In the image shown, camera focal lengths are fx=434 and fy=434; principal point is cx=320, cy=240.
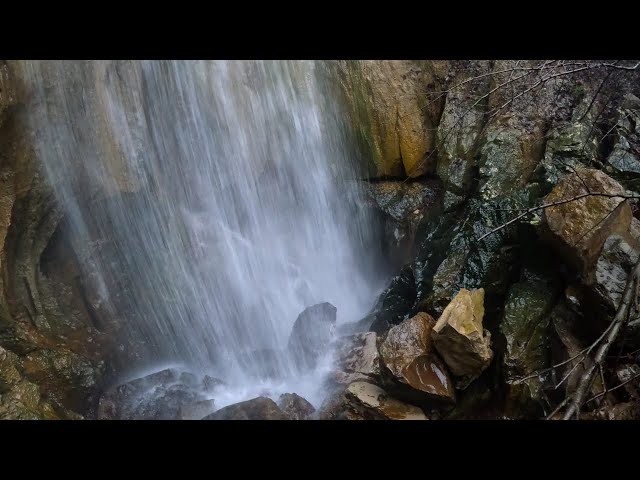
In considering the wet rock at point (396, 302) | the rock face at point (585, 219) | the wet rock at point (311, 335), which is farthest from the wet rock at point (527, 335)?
the wet rock at point (311, 335)

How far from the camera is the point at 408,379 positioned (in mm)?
5082

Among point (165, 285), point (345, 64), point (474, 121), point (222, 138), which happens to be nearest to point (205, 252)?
point (165, 285)

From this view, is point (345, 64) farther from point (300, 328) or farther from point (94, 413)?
point (94, 413)

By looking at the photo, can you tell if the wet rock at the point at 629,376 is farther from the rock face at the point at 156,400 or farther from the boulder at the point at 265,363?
the rock face at the point at 156,400

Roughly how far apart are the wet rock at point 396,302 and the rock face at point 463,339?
1.40 meters

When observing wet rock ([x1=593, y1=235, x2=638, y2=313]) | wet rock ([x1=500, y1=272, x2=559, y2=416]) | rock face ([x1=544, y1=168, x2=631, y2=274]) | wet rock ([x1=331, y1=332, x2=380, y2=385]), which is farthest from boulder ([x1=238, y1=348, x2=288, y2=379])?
wet rock ([x1=593, y1=235, x2=638, y2=313])

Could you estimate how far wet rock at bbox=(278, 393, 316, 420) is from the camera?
19.8 feet

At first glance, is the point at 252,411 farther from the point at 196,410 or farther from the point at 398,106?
the point at 398,106

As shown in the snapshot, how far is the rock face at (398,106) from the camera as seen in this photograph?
7688 millimetres

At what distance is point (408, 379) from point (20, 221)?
19.2 feet

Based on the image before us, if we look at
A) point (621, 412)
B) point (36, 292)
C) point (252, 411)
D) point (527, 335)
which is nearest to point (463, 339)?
point (527, 335)

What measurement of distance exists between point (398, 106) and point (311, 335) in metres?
4.28

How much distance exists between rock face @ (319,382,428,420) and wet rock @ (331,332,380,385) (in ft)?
1.31

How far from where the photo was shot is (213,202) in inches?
309
